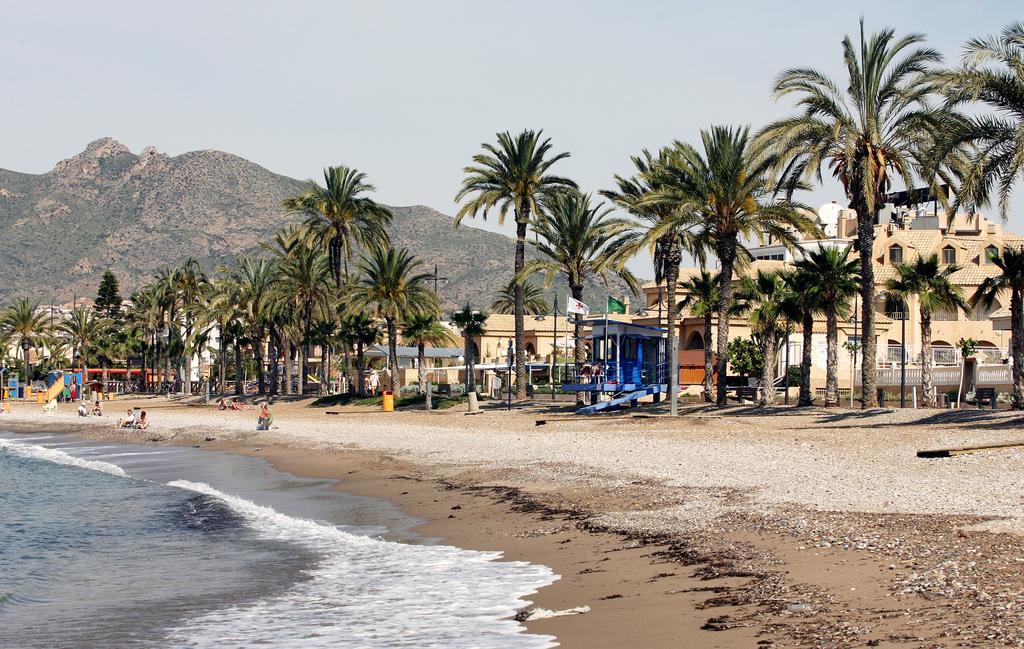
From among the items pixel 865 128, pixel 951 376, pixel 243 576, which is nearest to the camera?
pixel 243 576

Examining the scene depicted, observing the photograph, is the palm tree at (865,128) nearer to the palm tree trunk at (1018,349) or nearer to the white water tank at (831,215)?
the palm tree trunk at (1018,349)

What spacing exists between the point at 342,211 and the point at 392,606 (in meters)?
55.4

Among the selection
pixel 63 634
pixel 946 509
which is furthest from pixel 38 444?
pixel 946 509

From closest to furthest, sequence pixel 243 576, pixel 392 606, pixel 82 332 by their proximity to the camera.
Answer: pixel 392 606 → pixel 243 576 → pixel 82 332

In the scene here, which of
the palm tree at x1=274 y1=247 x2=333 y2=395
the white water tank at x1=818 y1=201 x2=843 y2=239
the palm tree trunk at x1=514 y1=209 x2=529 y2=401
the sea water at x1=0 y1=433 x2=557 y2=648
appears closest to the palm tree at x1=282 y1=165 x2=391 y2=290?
the palm tree at x1=274 y1=247 x2=333 y2=395

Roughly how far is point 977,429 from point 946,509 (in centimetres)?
1469

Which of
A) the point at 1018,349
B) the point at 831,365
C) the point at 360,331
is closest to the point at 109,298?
the point at 360,331

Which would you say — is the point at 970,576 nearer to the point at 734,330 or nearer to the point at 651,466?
the point at 651,466

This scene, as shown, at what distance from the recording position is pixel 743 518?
13.9m

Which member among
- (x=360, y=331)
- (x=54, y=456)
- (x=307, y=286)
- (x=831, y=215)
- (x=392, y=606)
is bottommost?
(x=54, y=456)

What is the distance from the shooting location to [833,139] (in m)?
33.2

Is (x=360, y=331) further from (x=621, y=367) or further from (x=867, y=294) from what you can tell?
(x=867, y=294)

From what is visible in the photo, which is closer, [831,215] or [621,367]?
[621,367]

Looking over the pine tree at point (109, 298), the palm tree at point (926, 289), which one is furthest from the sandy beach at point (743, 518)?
the pine tree at point (109, 298)
